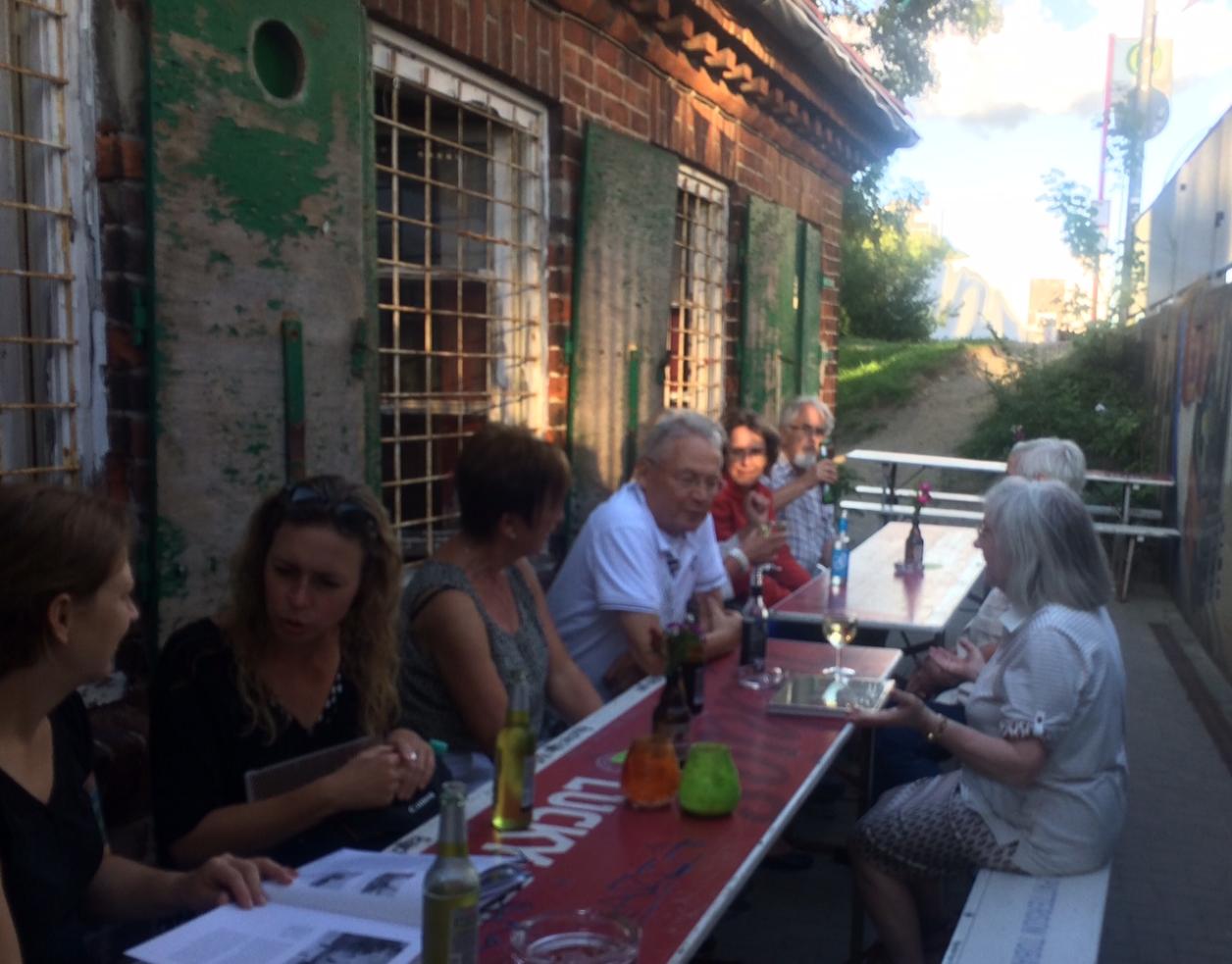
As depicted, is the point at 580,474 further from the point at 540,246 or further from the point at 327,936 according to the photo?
the point at 327,936

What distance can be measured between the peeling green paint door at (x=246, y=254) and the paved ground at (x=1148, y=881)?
76.3 inches

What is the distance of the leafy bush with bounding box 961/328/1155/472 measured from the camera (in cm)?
1535

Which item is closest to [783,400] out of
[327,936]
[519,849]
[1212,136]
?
[1212,136]

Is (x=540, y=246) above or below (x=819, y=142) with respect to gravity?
below

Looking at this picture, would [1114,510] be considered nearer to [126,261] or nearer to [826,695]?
[826,695]

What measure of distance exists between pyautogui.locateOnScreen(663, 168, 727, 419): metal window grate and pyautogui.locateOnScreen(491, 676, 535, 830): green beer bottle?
14.1 ft

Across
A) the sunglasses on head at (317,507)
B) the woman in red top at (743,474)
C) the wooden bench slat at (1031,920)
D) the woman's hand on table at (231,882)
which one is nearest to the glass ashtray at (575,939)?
the woman's hand on table at (231,882)

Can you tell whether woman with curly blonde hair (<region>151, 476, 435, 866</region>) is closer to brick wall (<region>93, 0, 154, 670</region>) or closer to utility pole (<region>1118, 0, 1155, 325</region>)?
brick wall (<region>93, 0, 154, 670</region>)

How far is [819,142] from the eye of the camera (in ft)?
28.7

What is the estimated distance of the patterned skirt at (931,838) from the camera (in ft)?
10.3

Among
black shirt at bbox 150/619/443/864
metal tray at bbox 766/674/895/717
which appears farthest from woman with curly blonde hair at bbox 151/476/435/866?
metal tray at bbox 766/674/895/717

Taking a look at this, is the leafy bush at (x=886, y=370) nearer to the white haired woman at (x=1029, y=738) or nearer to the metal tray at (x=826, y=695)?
the metal tray at (x=826, y=695)

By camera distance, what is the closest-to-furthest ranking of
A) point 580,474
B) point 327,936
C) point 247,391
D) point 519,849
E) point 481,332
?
point 327,936 → point 519,849 → point 247,391 → point 481,332 → point 580,474

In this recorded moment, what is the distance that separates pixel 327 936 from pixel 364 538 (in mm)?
1014
